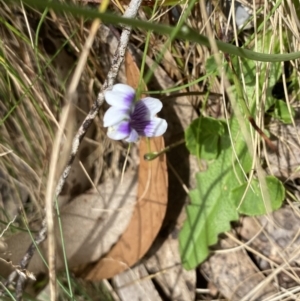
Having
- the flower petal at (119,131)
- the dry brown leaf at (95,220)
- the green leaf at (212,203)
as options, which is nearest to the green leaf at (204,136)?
the green leaf at (212,203)

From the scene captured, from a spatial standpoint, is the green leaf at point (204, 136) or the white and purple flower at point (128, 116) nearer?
the white and purple flower at point (128, 116)

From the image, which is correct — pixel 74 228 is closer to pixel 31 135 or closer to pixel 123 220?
pixel 123 220

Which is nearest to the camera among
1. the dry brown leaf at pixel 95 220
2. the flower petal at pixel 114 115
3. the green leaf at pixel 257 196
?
the flower petal at pixel 114 115

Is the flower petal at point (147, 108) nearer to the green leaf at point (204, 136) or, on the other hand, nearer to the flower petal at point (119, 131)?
the flower petal at point (119, 131)

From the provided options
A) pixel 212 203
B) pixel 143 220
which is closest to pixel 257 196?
pixel 212 203

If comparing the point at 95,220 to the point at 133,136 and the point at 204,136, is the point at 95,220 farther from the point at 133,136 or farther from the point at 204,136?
the point at 133,136

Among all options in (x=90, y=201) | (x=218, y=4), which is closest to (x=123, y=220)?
(x=90, y=201)
